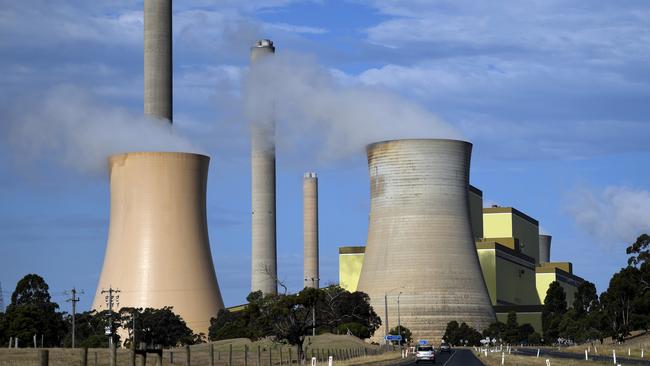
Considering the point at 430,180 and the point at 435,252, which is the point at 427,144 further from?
the point at 435,252

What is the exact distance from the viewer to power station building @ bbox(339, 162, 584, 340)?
142625 millimetres

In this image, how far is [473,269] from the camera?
97.6 metres

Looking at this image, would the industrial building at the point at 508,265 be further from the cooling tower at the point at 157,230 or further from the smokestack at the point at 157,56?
the cooling tower at the point at 157,230

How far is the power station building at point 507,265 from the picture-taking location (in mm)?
142625

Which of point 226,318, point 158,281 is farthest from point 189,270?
point 226,318

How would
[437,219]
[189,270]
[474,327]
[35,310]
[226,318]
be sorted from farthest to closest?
[474,327] → [437,219] → [226,318] → [35,310] → [189,270]

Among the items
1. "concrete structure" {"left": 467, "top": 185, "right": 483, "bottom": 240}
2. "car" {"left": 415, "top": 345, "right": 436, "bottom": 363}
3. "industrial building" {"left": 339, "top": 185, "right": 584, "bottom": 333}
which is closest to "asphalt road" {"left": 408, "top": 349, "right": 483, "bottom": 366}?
"car" {"left": 415, "top": 345, "right": 436, "bottom": 363}

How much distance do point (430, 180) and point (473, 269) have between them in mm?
9952

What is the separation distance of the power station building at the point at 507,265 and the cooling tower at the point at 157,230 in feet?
154

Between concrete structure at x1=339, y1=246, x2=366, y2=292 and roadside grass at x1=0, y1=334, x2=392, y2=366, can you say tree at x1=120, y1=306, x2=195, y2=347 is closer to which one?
roadside grass at x1=0, y1=334, x2=392, y2=366

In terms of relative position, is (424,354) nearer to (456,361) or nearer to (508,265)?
(456,361)

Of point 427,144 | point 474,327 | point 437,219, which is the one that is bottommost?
point 474,327

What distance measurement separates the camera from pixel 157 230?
72.2m

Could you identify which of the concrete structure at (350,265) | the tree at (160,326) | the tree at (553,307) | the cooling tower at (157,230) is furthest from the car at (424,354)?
the concrete structure at (350,265)
